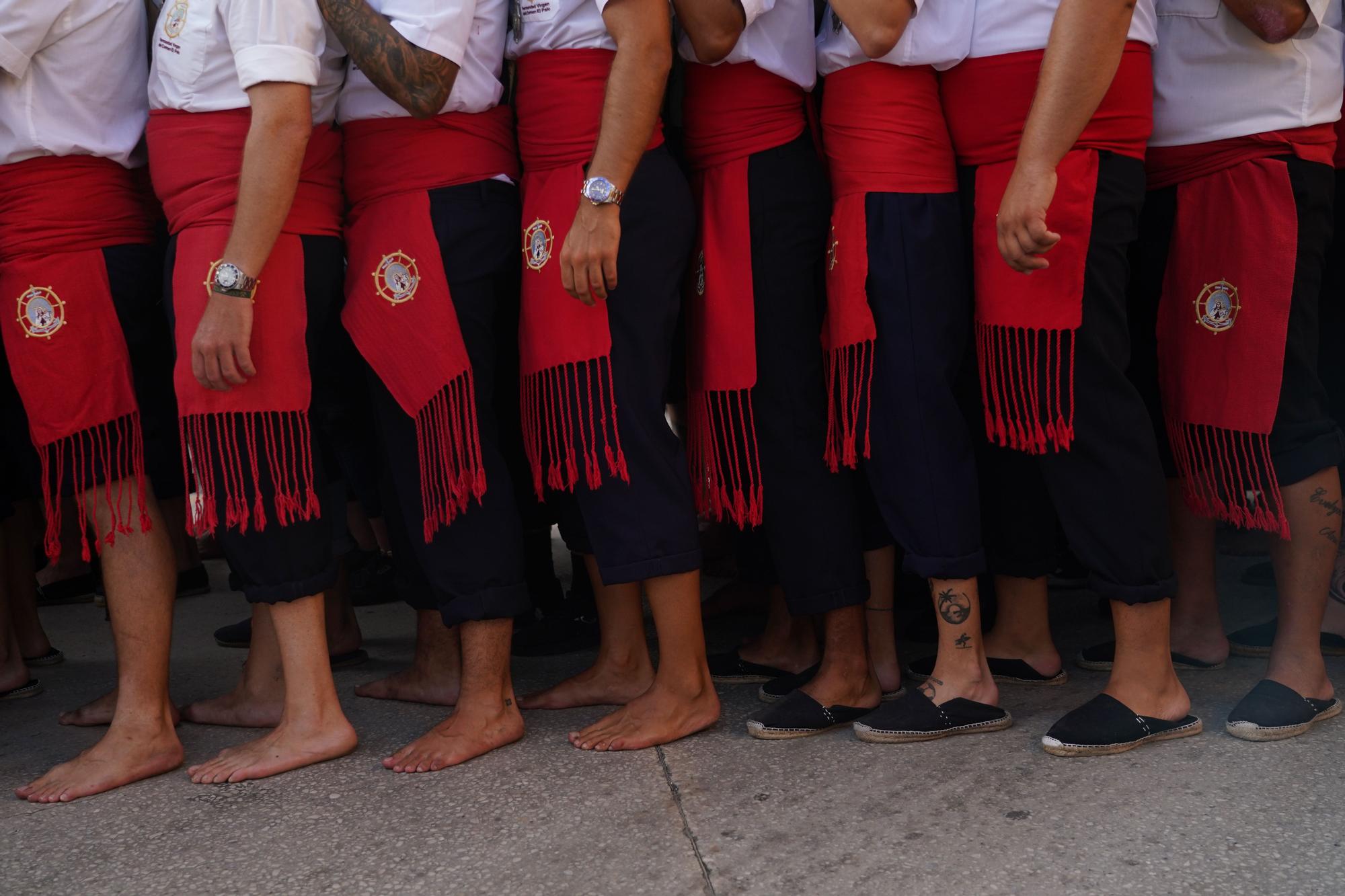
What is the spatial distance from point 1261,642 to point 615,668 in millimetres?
1417

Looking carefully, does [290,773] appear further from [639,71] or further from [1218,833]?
[1218,833]

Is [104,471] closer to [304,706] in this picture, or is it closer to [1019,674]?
[304,706]

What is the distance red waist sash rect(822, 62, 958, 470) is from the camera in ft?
7.62

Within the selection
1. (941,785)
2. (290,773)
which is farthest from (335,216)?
(941,785)

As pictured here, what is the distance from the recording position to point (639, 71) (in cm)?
222

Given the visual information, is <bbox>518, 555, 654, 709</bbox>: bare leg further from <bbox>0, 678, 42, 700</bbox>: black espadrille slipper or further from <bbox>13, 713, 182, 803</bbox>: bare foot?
<bbox>0, 678, 42, 700</bbox>: black espadrille slipper

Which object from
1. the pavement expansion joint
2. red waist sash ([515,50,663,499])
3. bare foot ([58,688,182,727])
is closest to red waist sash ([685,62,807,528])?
red waist sash ([515,50,663,499])

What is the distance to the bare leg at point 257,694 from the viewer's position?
8.83ft

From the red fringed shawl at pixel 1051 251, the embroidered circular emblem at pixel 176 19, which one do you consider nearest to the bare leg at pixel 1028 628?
the red fringed shawl at pixel 1051 251

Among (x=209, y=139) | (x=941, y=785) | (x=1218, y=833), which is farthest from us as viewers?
(x=209, y=139)

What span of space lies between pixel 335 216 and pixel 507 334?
16.2 inches

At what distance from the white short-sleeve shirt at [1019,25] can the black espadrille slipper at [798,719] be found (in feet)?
4.17

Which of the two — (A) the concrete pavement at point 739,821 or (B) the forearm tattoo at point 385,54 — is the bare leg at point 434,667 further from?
(B) the forearm tattoo at point 385,54

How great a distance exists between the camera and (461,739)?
95.1 inches
